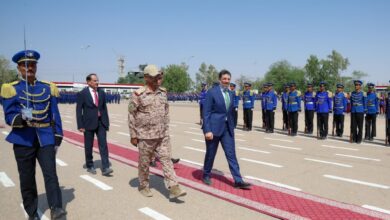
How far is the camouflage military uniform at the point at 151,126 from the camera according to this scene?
5.10 m

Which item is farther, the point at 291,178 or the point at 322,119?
the point at 322,119

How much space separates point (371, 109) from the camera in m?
11.7

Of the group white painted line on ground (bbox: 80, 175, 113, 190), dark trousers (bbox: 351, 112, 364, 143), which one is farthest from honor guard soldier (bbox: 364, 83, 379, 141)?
white painted line on ground (bbox: 80, 175, 113, 190)

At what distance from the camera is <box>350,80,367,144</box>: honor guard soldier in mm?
11492

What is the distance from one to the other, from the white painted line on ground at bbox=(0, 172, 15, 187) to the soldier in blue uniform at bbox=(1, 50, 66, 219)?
2147 millimetres

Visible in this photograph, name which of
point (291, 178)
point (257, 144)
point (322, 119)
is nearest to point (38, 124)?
point (291, 178)

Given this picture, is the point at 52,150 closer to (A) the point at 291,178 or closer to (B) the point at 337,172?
(A) the point at 291,178

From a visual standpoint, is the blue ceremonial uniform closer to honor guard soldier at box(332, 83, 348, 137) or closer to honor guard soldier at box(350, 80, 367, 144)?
honor guard soldier at box(350, 80, 367, 144)

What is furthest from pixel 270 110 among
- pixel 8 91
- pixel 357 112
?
pixel 8 91

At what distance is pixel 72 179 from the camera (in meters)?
6.49

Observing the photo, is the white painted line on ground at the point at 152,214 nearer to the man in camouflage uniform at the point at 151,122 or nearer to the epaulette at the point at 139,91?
the man in camouflage uniform at the point at 151,122

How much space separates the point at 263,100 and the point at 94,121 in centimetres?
1003

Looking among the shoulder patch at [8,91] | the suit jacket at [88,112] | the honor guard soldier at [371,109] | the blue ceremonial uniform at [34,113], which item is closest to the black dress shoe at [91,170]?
the suit jacket at [88,112]

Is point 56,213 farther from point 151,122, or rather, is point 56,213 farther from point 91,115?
point 91,115
